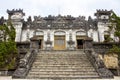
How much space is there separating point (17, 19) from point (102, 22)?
37.7ft

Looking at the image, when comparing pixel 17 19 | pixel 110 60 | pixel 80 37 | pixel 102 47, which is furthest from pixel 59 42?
pixel 110 60

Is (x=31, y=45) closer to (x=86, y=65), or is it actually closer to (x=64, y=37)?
(x=86, y=65)

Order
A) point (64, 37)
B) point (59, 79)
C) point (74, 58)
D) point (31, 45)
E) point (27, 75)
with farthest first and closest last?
point (64, 37) → point (31, 45) → point (74, 58) → point (27, 75) → point (59, 79)

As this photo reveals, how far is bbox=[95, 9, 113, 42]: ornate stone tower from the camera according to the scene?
95.7ft

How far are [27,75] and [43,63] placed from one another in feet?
7.61

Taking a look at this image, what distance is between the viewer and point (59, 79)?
35.9 feet

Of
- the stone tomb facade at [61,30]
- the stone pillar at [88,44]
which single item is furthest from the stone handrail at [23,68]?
the stone tomb facade at [61,30]

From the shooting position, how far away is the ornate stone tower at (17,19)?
1150 inches

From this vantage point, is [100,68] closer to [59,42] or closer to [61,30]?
[59,42]

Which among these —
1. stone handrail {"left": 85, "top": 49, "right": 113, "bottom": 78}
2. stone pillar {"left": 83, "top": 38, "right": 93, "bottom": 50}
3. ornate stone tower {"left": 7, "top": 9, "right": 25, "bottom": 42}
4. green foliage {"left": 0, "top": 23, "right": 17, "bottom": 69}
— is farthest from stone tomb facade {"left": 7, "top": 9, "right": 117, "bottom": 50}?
stone handrail {"left": 85, "top": 49, "right": 113, "bottom": 78}

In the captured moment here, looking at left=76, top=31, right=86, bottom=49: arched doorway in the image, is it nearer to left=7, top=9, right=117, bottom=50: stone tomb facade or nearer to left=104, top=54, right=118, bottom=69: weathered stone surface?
left=7, top=9, right=117, bottom=50: stone tomb facade

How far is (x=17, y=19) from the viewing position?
30.2 m

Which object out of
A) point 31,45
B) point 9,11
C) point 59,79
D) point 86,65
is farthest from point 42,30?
point 59,79

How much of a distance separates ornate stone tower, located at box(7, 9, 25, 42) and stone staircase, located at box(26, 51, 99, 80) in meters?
13.6
